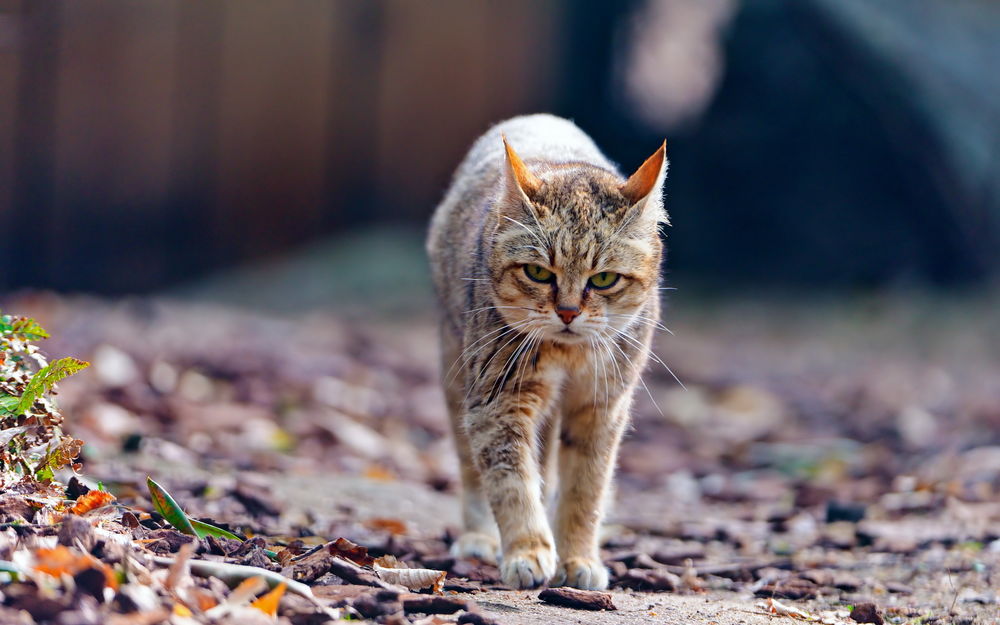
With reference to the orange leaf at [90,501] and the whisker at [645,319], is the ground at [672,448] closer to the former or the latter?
the orange leaf at [90,501]

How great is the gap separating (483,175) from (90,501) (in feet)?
7.45

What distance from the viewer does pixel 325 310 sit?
33.3 ft

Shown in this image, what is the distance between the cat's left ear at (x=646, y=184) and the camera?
158 inches

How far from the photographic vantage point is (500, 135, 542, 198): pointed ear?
395cm

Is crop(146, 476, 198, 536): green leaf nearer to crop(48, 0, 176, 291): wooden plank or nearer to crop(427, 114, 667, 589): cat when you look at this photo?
crop(427, 114, 667, 589): cat

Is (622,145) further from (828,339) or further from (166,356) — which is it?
(166,356)

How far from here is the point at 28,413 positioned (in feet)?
10.1

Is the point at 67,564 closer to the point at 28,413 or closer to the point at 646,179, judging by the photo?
the point at 28,413

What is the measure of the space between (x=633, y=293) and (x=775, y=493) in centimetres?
241

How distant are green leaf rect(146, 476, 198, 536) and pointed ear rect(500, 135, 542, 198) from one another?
1.54 meters

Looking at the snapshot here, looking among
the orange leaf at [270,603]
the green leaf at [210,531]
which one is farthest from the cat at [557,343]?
the orange leaf at [270,603]

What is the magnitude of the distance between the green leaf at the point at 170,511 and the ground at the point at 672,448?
23 cm

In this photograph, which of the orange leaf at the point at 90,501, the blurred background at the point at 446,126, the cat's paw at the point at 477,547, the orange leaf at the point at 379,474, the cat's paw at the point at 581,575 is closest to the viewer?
the orange leaf at the point at 90,501

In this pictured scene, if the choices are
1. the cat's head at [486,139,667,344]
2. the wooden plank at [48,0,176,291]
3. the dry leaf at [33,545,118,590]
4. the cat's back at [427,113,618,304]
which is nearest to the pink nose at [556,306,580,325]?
the cat's head at [486,139,667,344]
